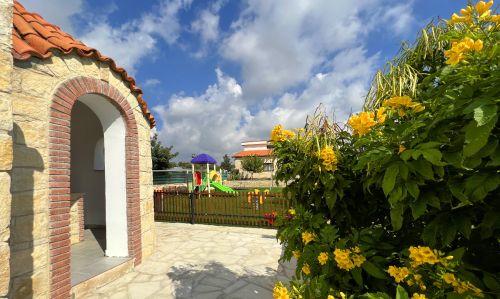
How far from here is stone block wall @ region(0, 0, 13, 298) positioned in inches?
84.5

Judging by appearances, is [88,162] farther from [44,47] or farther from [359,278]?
[359,278]

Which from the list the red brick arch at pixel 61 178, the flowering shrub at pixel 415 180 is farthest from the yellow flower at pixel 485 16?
the red brick arch at pixel 61 178

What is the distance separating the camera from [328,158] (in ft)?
6.34

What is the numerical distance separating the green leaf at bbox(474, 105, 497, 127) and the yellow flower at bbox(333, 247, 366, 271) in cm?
106

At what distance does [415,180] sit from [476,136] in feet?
1.05

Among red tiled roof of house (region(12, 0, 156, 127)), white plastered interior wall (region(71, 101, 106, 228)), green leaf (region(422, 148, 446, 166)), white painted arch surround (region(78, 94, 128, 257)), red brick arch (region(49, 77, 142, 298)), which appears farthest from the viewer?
white plastered interior wall (region(71, 101, 106, 228))

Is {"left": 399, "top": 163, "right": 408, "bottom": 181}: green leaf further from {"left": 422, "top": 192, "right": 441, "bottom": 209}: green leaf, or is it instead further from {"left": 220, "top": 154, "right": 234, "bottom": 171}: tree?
{"left": 220, "top": 154, "right": 234, "bottom": 171}: tree

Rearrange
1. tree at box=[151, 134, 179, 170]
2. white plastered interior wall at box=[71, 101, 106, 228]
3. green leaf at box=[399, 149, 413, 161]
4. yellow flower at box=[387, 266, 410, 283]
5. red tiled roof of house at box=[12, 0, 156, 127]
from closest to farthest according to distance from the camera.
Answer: green leaf at box=[399, 149, 413, 161]
yellow flower at box=[387, 266, 410, 283]
red tiled roof of house at box=[12, 0, 156, 127]
white plastered interior wall at box=[71, 101, 106, 228]
tree at box=[151, 134, 179, 170]

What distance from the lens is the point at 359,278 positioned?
1606 mm

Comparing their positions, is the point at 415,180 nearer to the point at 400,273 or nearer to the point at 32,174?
the point at 400,273

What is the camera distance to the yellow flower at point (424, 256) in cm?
125

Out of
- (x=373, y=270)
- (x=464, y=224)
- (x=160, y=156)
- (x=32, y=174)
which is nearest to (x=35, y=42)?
(x=32, y=174)

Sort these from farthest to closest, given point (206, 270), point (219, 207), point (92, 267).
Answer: point (219, 207)
point (206, 270)
point (92, 267)

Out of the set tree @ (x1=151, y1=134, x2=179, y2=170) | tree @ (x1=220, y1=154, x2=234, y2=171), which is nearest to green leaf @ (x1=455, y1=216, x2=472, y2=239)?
tree @ (x1=151, y1=134, x2=179, y2=170)
